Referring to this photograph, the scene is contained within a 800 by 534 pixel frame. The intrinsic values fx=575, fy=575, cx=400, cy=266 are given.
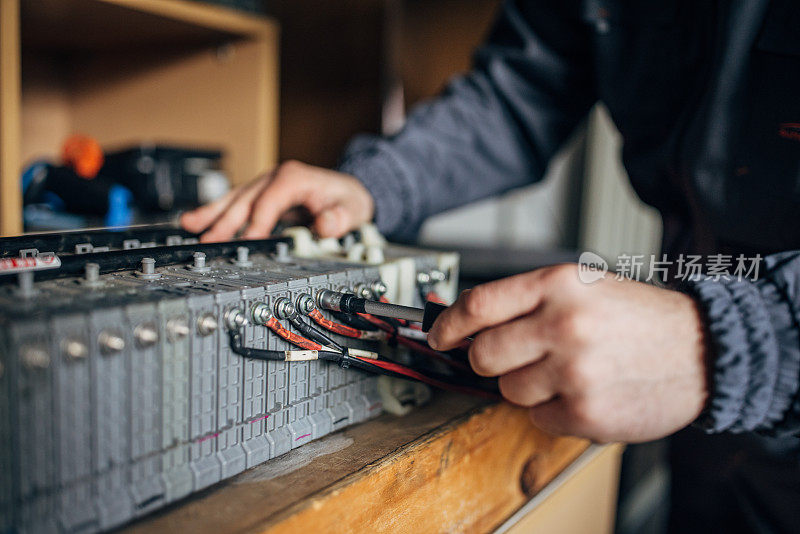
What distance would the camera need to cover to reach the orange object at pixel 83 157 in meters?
1.20

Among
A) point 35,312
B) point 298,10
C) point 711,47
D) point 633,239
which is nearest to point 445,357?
point 35,312

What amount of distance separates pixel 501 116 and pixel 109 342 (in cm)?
85

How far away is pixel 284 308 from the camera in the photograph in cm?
46

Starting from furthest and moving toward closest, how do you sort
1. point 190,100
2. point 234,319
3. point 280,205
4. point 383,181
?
point 190,100
point 383,181
point 280,205
point 234,319

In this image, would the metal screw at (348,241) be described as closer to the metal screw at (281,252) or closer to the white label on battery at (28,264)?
the metal screw at (281,252)

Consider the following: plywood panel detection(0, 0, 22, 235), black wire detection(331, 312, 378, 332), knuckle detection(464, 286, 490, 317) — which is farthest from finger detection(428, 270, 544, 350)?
plywood panel detection(0, 0, 22, 235)

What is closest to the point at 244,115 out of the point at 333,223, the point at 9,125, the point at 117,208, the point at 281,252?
the point at 117,208

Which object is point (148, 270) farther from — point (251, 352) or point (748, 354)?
point (748, 354)

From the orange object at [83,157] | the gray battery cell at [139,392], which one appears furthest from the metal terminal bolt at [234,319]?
the orange object at [83,157]

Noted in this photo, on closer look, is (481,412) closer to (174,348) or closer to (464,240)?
(174,348)

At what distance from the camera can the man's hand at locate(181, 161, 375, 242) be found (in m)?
0.71

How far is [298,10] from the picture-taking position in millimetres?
1688

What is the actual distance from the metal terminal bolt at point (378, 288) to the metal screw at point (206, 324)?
0.61 feet

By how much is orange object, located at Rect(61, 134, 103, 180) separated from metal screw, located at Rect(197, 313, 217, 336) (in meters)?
0.94
